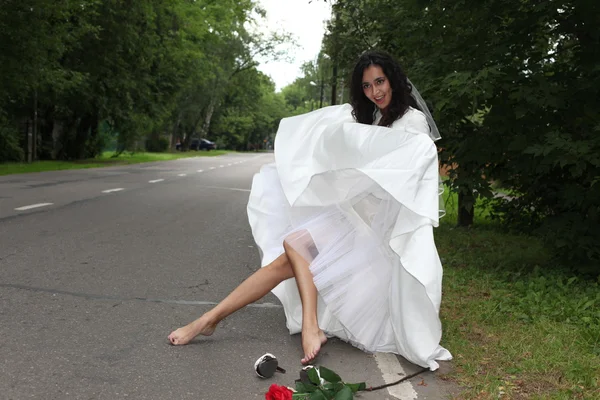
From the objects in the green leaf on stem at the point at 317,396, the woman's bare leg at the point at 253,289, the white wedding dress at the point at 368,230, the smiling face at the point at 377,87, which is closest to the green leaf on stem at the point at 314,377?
the green leaf on stem at the point at 317,396

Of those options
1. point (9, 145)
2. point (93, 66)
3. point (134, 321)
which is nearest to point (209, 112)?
point (93, 66)

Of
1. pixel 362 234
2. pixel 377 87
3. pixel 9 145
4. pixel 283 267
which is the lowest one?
pixel 9 145

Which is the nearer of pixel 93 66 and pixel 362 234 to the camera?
pixel 362 234

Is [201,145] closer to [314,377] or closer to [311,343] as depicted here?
[311,343]

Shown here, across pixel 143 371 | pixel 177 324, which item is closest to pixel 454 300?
pixel 177 324

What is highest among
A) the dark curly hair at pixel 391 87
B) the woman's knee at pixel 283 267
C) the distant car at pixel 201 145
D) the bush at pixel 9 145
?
the dark curly hair at pixel 391 87

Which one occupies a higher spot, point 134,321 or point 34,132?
point 34,132

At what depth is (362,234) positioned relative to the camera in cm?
411

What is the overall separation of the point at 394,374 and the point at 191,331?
3.95 feet

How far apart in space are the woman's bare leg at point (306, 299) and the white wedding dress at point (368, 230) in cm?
4

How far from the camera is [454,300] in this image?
562cm

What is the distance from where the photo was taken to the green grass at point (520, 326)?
3570 millimetres

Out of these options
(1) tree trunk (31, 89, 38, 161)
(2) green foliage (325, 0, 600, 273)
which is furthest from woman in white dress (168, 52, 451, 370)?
(1) tree trunk (31, 89, 38, 161)

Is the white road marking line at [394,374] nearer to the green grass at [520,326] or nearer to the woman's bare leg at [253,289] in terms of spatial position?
the green grass at [520,326]
